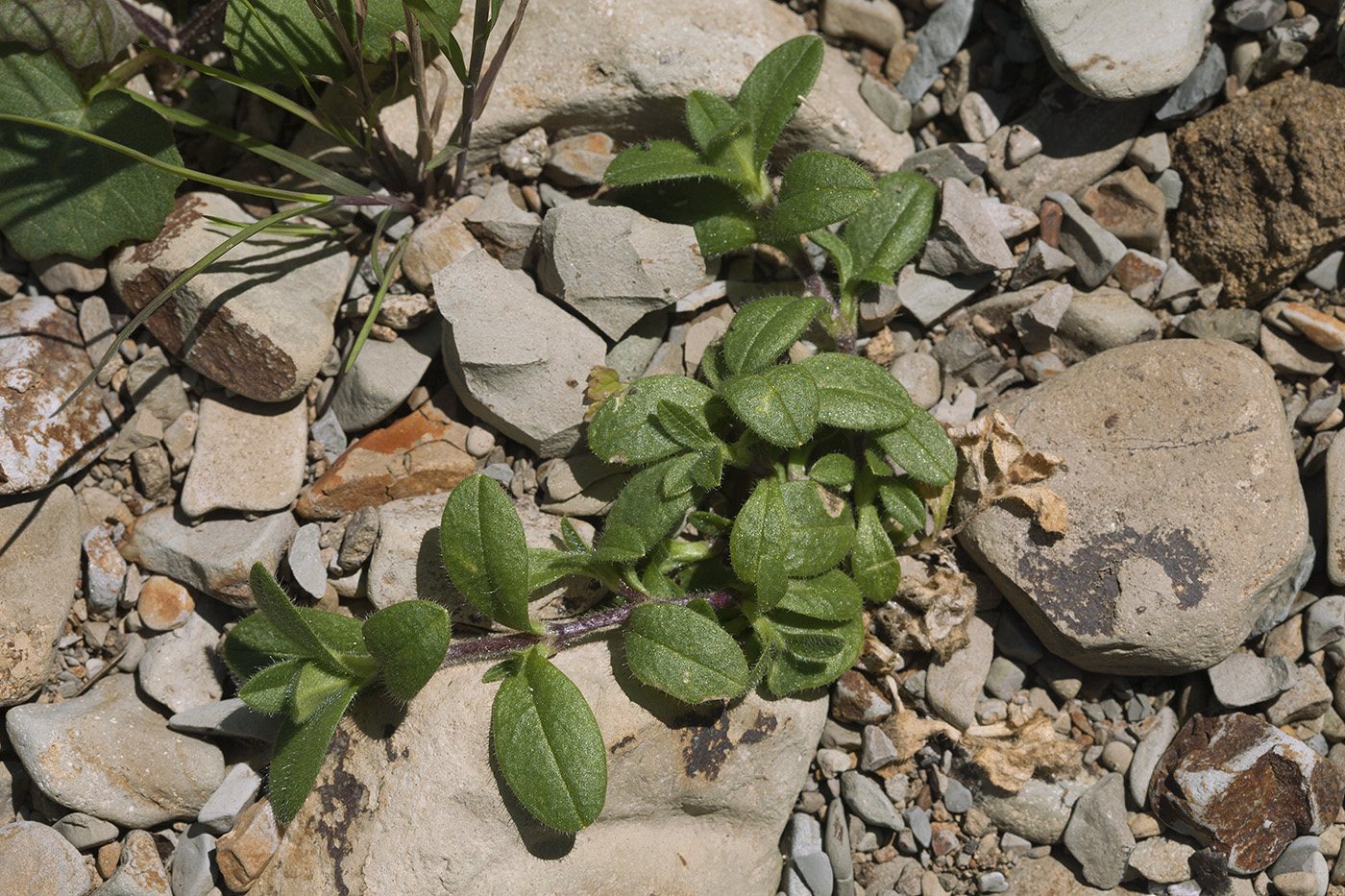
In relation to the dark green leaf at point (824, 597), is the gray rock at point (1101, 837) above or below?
below

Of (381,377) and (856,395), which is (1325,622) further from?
(381,377)

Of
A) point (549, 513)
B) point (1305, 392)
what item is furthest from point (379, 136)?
point (1305, 392)

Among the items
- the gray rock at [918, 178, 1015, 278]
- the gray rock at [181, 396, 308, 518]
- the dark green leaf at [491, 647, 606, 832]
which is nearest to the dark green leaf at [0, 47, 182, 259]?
the gray rock at [181, 396, 308, 518]

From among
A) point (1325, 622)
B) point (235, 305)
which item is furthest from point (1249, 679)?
point (235, 305)

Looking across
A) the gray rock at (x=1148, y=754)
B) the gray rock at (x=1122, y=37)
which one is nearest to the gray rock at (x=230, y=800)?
the gray rock at (x=1148, y=754)

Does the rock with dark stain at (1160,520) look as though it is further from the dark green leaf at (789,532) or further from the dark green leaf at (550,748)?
the dark green leaf at (550,748)

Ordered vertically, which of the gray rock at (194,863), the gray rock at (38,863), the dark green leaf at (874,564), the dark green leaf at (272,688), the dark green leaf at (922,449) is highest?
the dark green leaf at (922,449)
